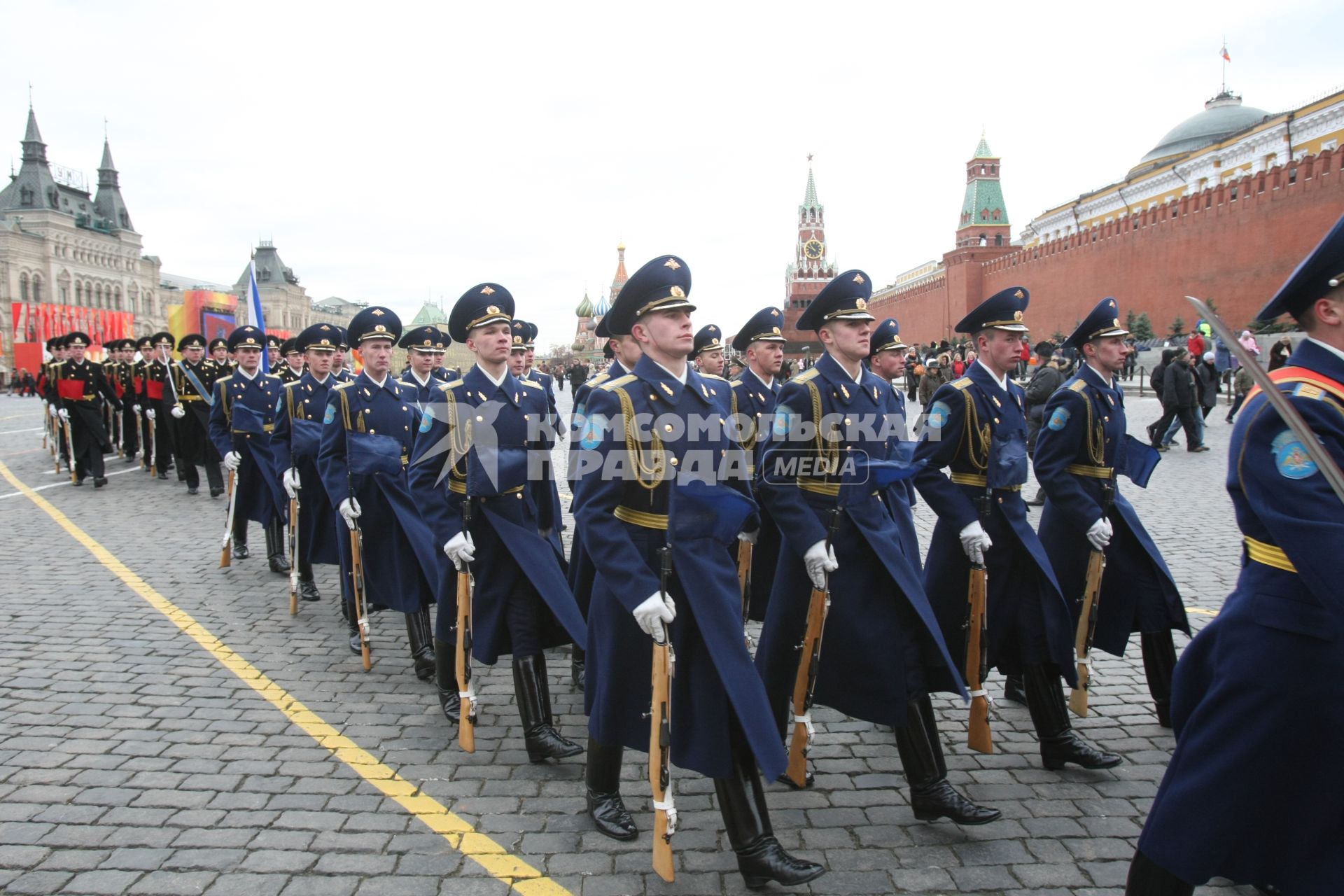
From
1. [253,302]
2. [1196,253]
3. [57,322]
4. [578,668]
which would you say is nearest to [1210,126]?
[1196,253]

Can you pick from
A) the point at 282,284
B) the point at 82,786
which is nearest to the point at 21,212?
the point at 282,284

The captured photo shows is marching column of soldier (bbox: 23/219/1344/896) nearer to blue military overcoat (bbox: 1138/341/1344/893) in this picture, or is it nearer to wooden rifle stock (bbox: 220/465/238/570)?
blue military overcoat (bbox: 1138/341/1344/893)

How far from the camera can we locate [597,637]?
3.69 meters

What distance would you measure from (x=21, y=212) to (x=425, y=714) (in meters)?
108

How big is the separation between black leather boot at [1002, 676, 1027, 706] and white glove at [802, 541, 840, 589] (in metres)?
2.05

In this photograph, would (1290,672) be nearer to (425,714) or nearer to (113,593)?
(425,714)

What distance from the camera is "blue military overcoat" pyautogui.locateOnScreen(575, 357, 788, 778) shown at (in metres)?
3.30

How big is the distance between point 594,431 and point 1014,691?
3.37 m

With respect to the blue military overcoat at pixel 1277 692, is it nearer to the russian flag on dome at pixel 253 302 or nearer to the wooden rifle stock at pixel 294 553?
the wooden rifle stock at pixel 294 553

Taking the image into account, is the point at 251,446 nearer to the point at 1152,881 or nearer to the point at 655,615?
the point at 655,615

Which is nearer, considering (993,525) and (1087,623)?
(993,525)

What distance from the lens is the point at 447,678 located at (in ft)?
16.3

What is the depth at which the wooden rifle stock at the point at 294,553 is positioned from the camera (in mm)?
6973

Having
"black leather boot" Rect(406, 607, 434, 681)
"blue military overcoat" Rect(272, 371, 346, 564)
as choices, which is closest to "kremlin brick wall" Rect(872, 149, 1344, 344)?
"blue military overcoat" Rect(272, 371, 346, 564)
